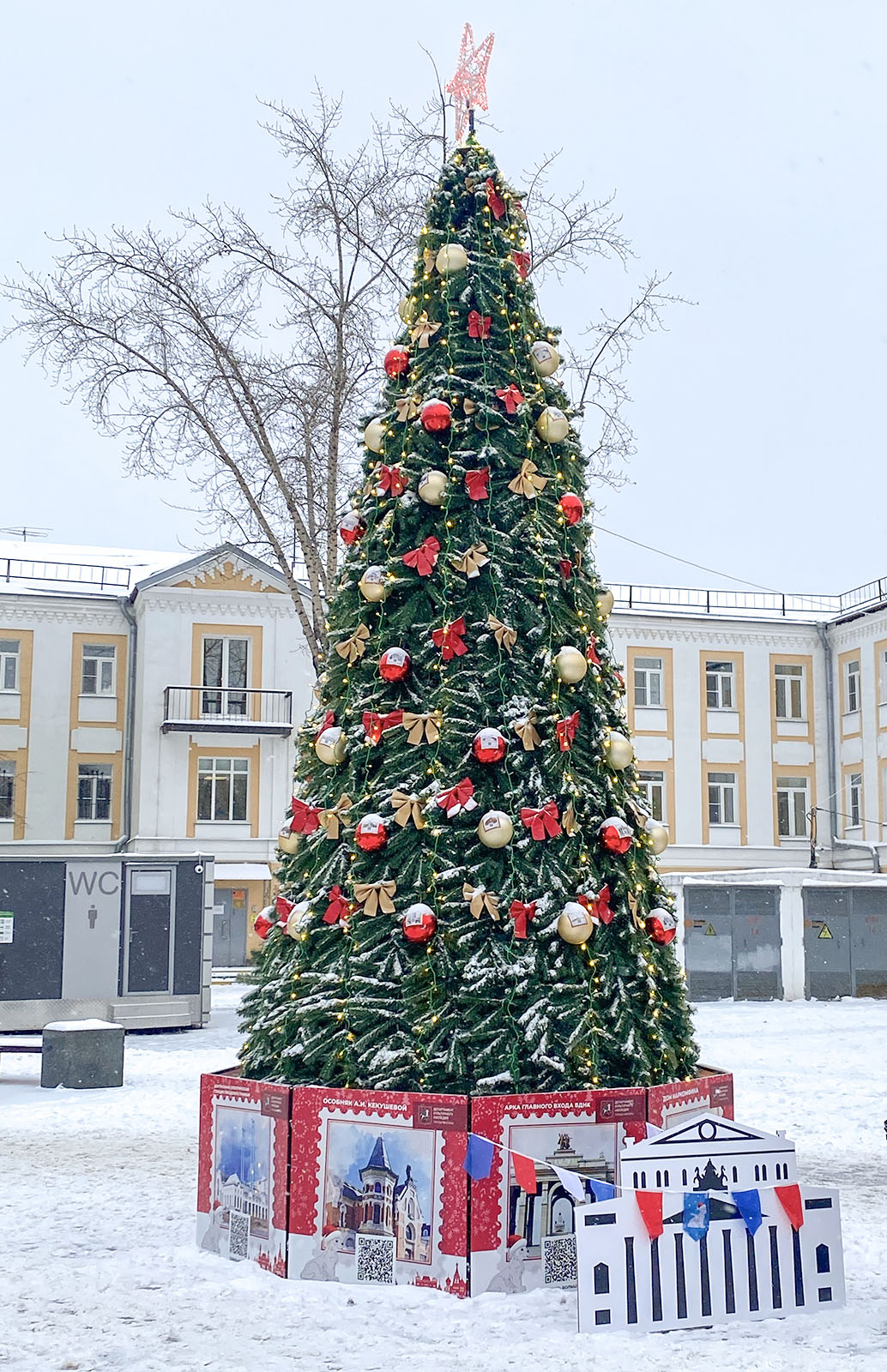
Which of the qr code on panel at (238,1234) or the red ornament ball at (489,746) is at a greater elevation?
the red ornament ball at (489,746)

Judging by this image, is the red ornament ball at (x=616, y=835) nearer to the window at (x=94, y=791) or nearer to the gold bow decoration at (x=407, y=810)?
the gold bow decoration at (x=407, y=810)

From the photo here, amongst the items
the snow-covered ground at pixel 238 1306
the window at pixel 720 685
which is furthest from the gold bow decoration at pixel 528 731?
the window at pixel 720 685

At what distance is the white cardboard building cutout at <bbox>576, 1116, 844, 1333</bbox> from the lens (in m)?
5.54

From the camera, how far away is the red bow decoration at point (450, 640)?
268 inches

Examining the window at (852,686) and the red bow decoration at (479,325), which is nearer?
the red bow decoration at (479,325)

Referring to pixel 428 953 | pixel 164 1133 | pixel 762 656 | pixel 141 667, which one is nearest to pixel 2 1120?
pixel 164 1133

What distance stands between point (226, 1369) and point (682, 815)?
36294 millimetres

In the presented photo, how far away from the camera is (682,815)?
4047 centimetres

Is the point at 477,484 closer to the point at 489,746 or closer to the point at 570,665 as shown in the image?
the point at 570,665

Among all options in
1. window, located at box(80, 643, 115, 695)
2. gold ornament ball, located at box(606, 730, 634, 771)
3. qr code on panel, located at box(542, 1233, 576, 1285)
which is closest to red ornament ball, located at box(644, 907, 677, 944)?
gold ornament ball, located at box(606, 730, 634, 771)

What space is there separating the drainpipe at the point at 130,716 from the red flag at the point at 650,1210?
110ft

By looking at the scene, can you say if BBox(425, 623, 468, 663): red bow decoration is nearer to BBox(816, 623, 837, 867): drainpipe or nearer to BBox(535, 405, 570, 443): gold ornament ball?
BBox(535, 405, 570, 443): gold ornament ball

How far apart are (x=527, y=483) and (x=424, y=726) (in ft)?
4.51

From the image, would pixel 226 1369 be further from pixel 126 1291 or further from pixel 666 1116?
pixel 666 1116
